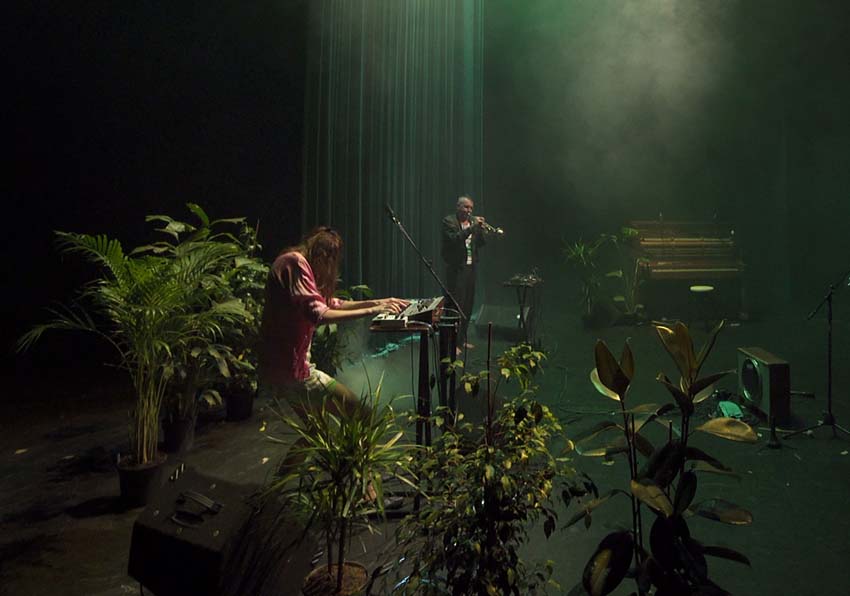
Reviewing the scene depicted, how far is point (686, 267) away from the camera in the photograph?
7707 millimetres

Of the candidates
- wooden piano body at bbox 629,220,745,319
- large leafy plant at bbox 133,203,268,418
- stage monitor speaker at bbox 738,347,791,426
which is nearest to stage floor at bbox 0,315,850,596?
stage monitor speaker at bbox 738,347,791,426

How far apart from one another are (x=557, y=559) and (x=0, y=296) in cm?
691

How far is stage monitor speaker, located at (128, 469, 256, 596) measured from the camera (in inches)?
65.9

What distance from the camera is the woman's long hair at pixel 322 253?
2.74 metres

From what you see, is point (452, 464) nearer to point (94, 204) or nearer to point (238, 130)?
point (238, 130)

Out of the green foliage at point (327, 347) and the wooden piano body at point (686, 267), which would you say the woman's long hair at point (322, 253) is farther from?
the wooden piano body at point (686, 267)

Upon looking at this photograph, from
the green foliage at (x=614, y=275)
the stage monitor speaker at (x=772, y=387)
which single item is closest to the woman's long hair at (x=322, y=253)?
the stage monitor speaker at (x=772, y=387)

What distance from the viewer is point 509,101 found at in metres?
9.59

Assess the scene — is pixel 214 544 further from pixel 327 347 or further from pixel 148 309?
pixel 327 347

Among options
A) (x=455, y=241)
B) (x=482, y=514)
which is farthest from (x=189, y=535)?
(x=455, y=241)

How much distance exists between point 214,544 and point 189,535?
105mm

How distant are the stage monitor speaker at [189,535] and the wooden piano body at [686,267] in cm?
696

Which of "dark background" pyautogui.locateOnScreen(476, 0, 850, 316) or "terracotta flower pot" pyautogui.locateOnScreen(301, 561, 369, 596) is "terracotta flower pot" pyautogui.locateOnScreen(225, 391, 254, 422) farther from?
"dark background" pyautogui.locateOnScreen(476, 0, 850, 316)

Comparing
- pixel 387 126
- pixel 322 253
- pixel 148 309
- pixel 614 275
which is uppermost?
pixel 387 126
